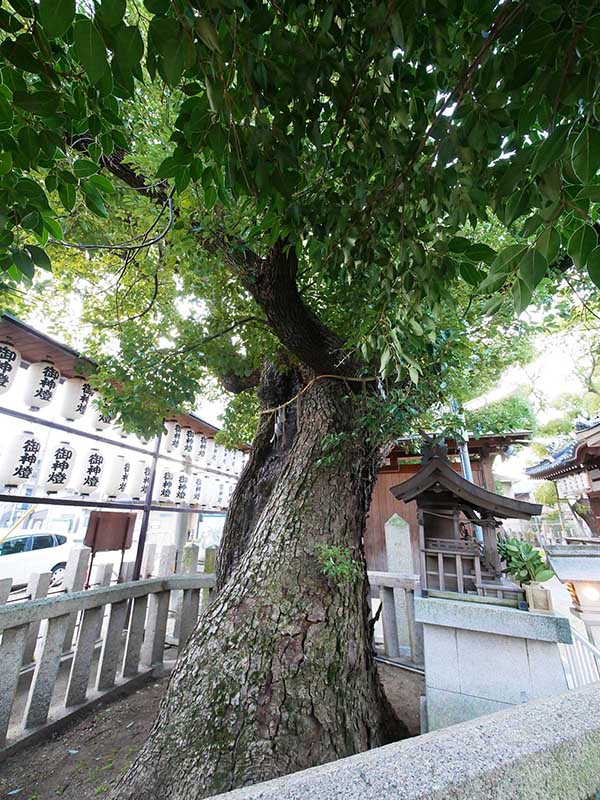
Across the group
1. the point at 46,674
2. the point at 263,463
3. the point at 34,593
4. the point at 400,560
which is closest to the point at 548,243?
the point at 263,463

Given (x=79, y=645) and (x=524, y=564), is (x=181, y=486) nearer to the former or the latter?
(x=79, y=645)

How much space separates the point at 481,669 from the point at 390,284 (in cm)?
276

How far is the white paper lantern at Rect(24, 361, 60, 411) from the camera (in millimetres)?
4039

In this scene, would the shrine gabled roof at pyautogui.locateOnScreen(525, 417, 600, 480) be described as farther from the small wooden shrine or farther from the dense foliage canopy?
the dense foliage canopy

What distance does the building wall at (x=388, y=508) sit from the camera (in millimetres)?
8195

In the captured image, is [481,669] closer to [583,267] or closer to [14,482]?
[583,267]

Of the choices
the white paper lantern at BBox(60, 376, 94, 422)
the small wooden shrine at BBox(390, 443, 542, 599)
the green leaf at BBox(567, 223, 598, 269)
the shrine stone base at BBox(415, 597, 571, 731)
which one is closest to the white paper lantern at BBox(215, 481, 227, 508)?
Result: the white paper lantern at BBox(60, 376, 94, 422)

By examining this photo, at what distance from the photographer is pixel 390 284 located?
4.83 feet

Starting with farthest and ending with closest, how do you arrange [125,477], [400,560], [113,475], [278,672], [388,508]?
[388,508] → [125,477] → [113,475] → [400,560] → [278,672]

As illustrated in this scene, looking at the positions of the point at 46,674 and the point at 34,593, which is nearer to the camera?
the point at 46,674

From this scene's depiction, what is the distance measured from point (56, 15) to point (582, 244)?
1.20m

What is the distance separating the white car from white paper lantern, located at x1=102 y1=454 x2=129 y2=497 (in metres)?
3.51

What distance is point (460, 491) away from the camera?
289cm

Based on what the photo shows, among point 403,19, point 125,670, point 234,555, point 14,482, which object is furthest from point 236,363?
point 403,19
